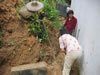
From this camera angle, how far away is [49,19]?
570 centimetres

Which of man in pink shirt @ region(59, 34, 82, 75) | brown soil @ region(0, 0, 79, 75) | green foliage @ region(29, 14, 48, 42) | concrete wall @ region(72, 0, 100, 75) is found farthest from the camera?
green foliage @ region(29, 14, 48, 42)

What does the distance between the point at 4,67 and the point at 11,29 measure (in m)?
1.22

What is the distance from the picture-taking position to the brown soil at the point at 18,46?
422 centimetres

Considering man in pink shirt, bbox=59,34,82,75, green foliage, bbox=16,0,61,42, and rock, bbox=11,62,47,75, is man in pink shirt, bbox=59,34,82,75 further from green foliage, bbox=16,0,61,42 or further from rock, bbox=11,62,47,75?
green foliage, bbox=16,0,61,42

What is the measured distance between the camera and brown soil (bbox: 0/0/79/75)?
4.22 metres

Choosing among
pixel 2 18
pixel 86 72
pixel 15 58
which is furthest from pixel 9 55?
pixel 86 72

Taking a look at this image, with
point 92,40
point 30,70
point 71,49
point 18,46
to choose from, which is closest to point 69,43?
point 71,49

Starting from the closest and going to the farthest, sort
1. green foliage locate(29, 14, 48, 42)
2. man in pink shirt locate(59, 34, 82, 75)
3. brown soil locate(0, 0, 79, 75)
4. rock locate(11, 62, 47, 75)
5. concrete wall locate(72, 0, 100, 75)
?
concrete wall locate(72, 0, 100, 75)
man in pink shirt locate(59, 34, 82, 75)
rock locate(11, 62, 47, 75)
brown soil locate(0, 0, 79, 75)
green foliage locate(29, 14, 48, 42)

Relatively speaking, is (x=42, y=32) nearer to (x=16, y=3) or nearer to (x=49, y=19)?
(x=49, y=19)

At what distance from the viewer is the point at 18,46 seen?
4.38 metres

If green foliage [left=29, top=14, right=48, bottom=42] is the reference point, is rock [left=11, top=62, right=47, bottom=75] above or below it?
below

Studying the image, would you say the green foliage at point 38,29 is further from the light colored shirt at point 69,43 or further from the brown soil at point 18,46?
the light colored shirt at point 69,43

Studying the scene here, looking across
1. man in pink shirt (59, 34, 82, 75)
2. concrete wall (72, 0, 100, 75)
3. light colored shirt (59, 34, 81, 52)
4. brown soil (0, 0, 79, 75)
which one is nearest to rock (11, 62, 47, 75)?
brown soil (0, 0, 79, 75)

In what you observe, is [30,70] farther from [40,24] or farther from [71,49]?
[40,24]
